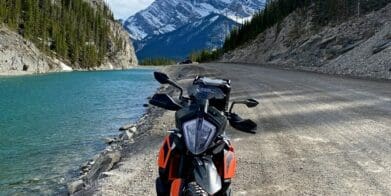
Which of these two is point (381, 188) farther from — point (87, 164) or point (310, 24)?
point (310, 24)

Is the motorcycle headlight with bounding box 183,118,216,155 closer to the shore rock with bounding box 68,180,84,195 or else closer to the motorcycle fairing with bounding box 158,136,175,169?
the motorcycle fairing with bounding box 158,136,175,169

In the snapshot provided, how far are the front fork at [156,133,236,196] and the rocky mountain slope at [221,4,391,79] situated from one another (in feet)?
88.7

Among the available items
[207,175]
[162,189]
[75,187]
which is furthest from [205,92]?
[75,187]

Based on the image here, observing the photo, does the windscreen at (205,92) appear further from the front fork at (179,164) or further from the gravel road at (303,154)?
the gravel road at (303,154)

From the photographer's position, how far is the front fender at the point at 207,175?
13.9 ft

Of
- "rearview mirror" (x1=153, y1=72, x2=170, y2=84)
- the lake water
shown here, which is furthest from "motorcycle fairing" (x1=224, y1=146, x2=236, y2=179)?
the lake water

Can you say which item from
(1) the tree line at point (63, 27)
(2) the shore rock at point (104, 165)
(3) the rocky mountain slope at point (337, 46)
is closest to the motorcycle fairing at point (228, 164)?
(2) the shore rock at point (104, 165)

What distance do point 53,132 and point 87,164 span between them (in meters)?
7.01

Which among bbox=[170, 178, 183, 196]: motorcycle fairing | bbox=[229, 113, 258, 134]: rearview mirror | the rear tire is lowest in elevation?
the rear tire

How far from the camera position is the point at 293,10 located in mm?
97812

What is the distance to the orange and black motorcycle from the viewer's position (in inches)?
171

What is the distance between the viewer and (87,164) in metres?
14.1

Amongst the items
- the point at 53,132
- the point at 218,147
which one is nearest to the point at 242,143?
the point at 218,147

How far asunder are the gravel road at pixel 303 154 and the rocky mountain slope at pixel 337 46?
1692 centimetres
